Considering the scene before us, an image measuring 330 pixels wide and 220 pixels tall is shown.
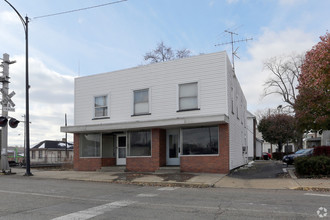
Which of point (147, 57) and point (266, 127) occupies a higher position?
point (147, 57)

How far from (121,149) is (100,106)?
317 centimetres

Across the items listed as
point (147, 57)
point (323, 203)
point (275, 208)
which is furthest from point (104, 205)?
point (147, 57)

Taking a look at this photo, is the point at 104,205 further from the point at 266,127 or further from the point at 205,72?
the point at 266,127

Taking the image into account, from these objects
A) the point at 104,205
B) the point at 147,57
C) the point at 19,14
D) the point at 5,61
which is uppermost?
the point at 147,57

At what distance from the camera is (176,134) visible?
722 inches

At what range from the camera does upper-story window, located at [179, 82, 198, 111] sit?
17.2 m

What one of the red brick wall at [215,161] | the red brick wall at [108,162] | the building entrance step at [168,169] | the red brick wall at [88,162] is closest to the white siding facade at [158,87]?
the red brick wall at [215,161]

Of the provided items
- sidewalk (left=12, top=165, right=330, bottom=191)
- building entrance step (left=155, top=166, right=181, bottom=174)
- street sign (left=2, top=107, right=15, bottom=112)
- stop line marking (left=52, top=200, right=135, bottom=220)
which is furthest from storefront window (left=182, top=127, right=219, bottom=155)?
street sign (left=2, top=107, right=15, bottom=112)

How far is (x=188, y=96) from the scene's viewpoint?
17.4m

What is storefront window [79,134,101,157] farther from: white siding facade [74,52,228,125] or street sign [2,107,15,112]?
street sign [2,107,15,112]

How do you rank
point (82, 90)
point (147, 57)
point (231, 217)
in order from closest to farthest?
point (231, 217) → point (82, 90) → point (147, 57)

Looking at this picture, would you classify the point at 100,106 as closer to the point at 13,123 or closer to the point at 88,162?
the point at 88,162

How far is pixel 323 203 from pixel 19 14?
1772cm

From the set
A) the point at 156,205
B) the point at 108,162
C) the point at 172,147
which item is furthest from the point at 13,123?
the point at 156,205
